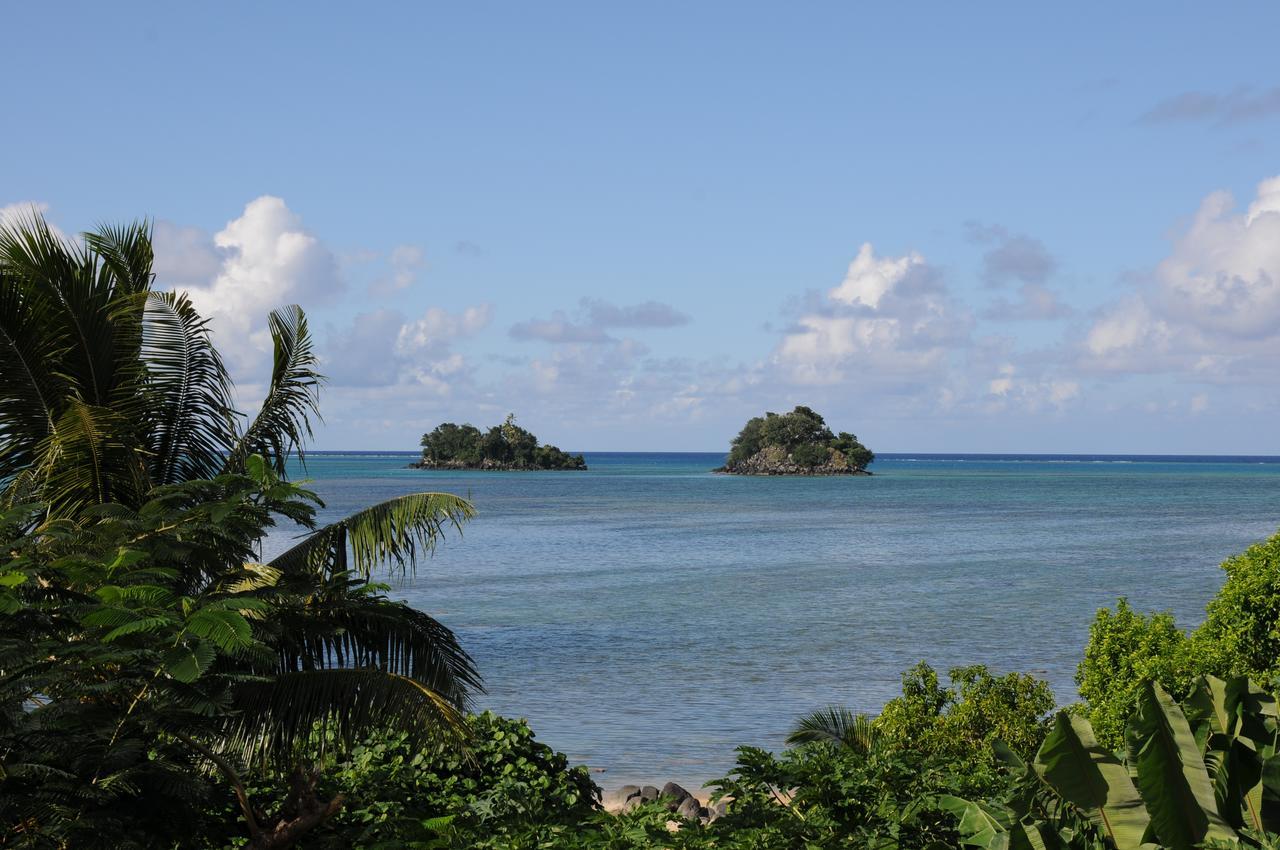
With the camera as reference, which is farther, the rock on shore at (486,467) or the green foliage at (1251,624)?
the rock on shore at (486,467)

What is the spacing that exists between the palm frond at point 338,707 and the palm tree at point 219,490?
1 centimetres

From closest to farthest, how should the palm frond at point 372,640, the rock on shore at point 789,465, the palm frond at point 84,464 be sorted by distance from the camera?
the palm frond at point 372,640
the palm frond at point 84,464
the rock on shore at point 789,465

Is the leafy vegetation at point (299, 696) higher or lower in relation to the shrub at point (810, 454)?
lower

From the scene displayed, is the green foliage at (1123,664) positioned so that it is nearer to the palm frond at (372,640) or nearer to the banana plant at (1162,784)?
the banana plant at (1162,784)

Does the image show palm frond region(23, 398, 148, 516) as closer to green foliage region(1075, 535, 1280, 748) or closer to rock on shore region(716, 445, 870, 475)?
green foliage region(1075, 535, 1280, 748)

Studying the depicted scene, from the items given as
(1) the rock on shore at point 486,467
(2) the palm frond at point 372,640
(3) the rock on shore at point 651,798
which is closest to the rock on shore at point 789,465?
(1) the rock on shore at point 486,467

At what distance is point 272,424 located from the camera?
1101cm

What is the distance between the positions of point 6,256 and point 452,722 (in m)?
6.07

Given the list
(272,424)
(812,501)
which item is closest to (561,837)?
(272,424)

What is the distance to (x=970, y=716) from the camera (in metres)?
12.1

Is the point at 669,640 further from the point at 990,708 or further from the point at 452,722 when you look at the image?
the point at 452,722

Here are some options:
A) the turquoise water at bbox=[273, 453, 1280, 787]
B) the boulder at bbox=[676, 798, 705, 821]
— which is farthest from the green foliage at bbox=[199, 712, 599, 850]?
the turquoise water at bbox=[273, 453, 1280, 787]

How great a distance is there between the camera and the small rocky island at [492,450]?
530 ft

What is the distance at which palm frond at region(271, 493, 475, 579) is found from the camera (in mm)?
9789
